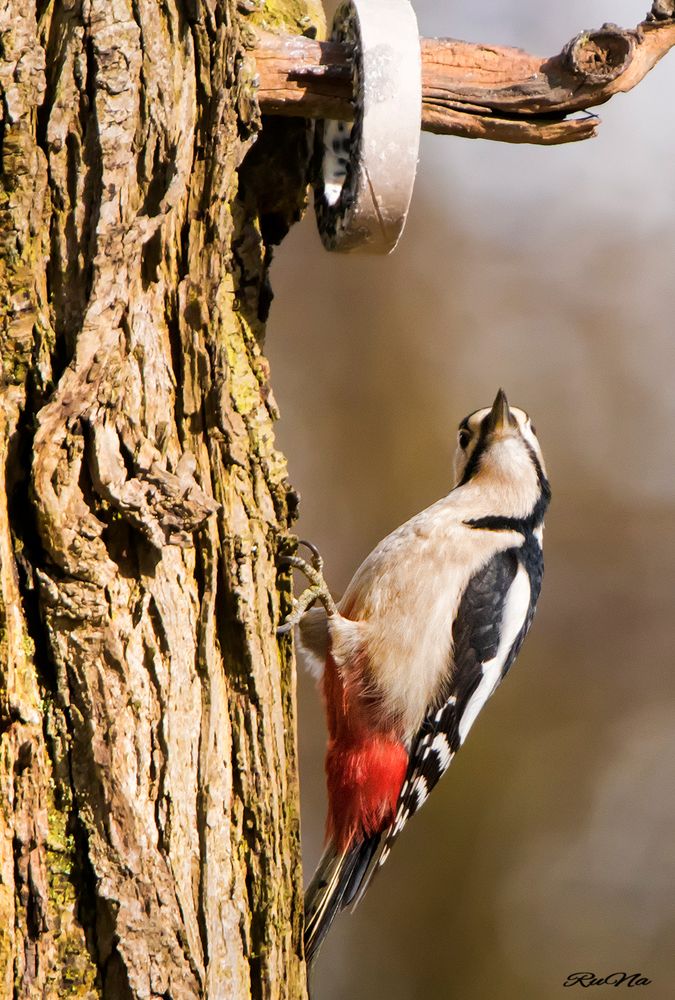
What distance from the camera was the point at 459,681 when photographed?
8.14ft

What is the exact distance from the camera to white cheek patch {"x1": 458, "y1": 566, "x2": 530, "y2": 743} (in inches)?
99.8

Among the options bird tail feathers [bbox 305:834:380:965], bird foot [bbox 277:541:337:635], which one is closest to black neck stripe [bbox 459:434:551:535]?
bird foot [bbox 277:541:337:635]

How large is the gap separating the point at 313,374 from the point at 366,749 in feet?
7.88

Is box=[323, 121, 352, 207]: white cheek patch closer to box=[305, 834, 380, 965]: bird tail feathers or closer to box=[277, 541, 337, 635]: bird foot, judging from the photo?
box=[277, 541, 337, 635]: bird foot

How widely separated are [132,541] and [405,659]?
1157 mm

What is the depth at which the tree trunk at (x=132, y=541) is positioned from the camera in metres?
1.34

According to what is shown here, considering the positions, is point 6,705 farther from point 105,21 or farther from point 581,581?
point 581,581

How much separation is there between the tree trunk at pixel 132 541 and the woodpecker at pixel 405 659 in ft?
2.44

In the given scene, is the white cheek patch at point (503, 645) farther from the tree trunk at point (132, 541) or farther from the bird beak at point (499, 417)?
the tree trunk at point (132, 541)
